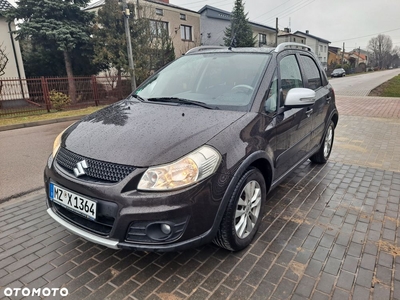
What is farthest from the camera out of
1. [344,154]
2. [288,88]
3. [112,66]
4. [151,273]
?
[112,66]

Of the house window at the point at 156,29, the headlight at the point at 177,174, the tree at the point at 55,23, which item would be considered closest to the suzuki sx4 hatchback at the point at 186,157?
the headlight at the point at 177,174

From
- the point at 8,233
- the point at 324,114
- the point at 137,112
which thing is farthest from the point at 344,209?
the point at 8,233

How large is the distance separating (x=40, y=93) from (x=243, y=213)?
13.0m

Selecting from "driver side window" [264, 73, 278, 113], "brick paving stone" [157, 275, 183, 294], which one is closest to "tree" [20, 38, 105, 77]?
"driver side window" [264, 73, 278, 113]

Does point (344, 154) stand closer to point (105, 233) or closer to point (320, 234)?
point (320, 234)

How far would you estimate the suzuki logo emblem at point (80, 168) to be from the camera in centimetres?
216

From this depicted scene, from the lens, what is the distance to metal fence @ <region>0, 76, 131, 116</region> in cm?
1232

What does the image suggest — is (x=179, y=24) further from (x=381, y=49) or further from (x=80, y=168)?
(x=381, y=49)

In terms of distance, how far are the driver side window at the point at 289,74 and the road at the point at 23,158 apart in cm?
367

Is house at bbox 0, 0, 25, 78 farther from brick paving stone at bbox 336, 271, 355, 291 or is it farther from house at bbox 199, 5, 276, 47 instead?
house at bbox 199, 5, 276, 47

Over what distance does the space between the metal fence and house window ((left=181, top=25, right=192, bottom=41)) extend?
52.0 ft

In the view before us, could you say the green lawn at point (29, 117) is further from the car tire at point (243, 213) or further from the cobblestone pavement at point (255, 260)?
the car tire at point (243, 213)

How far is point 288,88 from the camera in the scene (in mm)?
3229

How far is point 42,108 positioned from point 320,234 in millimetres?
13231
